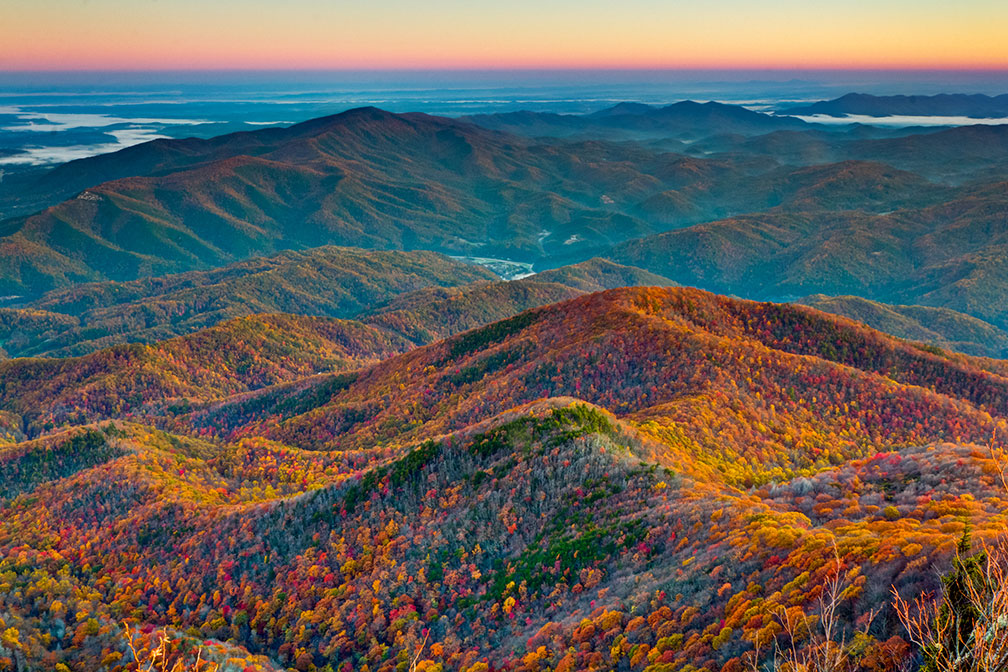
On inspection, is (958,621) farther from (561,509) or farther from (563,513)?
(561,509)

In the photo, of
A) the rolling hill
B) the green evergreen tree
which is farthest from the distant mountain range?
the green evergreen tree

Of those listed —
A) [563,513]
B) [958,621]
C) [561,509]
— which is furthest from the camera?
[561,509]

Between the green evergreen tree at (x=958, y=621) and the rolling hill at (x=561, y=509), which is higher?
the green evergreen tree at (x=958, y=621)

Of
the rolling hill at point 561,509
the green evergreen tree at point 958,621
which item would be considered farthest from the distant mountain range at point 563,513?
the green evergreen tree at point 958,621

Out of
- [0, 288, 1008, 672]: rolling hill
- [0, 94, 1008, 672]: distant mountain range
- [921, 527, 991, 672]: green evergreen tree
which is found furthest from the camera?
[0, 288, 1008, 672]: rolling hill

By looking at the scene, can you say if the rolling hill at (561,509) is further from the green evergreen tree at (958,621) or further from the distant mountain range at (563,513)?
the green evergreen tree at (958,621)

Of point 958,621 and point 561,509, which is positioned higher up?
point 958,621

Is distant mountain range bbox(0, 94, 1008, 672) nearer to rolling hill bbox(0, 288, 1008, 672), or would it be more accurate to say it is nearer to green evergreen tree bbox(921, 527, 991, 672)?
rolling hill bbox(0, 288, 1008, 672)

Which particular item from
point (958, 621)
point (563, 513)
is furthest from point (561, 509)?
point (958, 621)

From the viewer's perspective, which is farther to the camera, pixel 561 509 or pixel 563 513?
pixel 561 509

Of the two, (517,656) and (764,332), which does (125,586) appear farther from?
(764,332)

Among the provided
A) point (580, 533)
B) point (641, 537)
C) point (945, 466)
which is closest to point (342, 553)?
point (580, 533)
